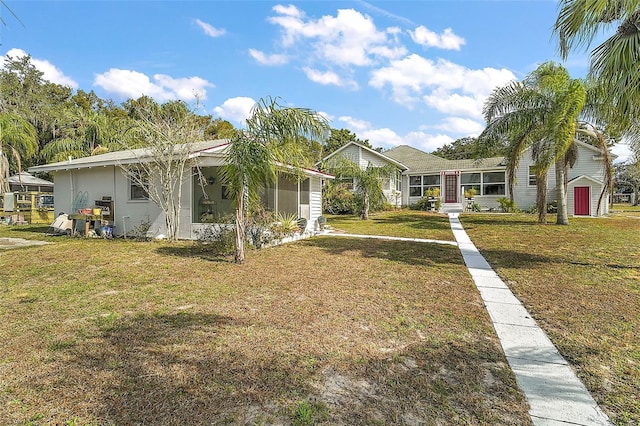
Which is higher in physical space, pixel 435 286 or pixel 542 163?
pixel 542 163

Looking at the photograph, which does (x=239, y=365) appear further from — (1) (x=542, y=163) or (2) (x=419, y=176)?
(2) (x=419, y=176)

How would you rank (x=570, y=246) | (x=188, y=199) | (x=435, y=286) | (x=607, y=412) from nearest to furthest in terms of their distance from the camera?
(x=607, y=412) < (x=435, y=286) < (x=570, y=246) < (x=188, y=199)

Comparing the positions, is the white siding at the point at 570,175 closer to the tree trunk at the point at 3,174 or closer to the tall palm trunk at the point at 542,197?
the tall palm trunk at the point at 542,197

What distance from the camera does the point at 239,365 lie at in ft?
10.3

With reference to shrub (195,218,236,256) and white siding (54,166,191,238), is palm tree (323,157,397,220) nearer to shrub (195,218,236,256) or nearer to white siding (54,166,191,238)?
white siding (54,166,191,238)

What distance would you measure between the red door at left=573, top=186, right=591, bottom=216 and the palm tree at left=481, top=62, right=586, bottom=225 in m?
7.60

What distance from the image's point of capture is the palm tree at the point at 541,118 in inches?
501

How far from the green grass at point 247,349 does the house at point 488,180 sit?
62.9 feet

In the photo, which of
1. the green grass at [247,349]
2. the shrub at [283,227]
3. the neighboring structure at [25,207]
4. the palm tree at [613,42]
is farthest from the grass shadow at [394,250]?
the neighboring structure at [25,207]

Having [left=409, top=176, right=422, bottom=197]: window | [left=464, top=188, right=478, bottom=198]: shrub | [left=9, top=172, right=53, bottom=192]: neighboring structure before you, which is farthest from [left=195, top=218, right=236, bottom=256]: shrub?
[left=9, top=172, right=53, bottom=192]: neighboring structure

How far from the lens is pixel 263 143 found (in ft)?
25.2

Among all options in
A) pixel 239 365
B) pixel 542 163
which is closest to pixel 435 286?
pixel 239 365

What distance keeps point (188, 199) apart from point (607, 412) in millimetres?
11251

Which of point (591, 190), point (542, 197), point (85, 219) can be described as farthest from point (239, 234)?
point (591, 190)
